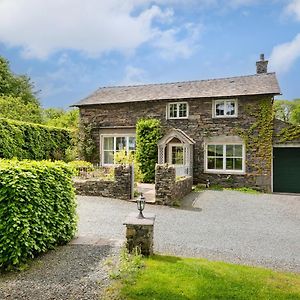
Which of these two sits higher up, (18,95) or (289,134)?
(18,95)

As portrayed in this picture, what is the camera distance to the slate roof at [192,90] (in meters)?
18.6

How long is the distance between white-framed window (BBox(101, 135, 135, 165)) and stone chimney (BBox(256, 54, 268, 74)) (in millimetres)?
10446

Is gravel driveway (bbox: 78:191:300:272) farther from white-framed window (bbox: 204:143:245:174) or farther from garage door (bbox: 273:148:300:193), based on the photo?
white-framed window (bbox: 204:143:245:174)

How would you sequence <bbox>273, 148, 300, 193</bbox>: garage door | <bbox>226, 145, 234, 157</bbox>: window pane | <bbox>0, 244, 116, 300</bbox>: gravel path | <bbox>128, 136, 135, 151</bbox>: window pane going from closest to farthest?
<bbox>0, 244, 116, 300</bbox>: gravel path, <bbox>273, 148, 300, 193</bbox>: garage door, <bbox>226, 145, 234, 157</bbox>: window pane, <bbox>128, 136, 135, 151</bbox>: window pane

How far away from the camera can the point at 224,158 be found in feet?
62.1

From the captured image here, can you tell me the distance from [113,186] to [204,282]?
370 inches

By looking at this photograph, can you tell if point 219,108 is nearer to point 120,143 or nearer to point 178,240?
point 120,143

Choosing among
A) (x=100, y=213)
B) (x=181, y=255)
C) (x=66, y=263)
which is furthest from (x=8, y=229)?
Answer: (x=100, y=213)

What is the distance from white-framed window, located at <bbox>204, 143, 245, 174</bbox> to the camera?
18641mm

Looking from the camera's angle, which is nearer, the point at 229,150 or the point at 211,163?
the point at 229,150

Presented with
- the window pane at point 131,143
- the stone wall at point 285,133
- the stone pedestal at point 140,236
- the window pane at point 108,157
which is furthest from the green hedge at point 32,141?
the stone wall at point 285,133

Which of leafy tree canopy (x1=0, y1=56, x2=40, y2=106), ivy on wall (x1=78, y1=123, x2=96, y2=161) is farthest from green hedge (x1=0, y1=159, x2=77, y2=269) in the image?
leafy tree canopy (x1=0, y1=56, x2=40, y2=106)

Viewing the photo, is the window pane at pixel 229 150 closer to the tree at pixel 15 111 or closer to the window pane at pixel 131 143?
the window pane at pixel 131 143

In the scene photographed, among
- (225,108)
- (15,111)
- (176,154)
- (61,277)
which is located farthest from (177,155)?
(15,111)
